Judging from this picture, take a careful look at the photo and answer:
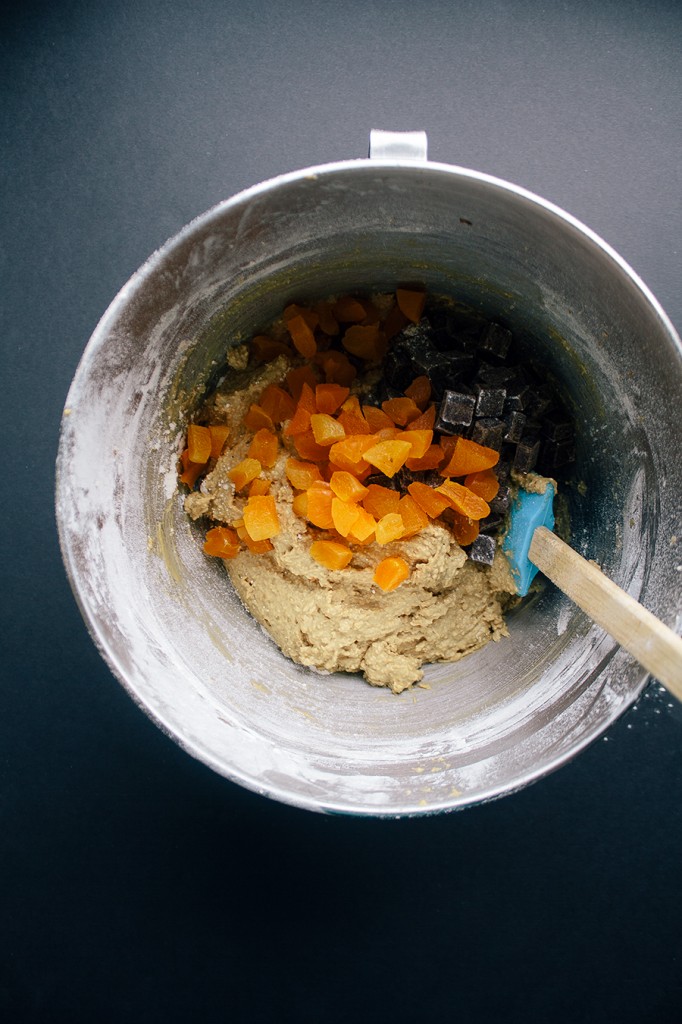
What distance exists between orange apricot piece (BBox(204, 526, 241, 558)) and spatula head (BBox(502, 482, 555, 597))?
1.94ft

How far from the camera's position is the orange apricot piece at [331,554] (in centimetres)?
160

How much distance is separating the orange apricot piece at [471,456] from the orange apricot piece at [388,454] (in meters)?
0.10

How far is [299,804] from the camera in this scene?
1315mm

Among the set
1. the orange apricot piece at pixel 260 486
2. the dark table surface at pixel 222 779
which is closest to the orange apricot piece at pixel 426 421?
the orange apricot piece at pixel 260 486

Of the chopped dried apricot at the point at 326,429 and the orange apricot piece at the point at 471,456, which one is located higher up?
the chopped dried apricot at the point at 326,429

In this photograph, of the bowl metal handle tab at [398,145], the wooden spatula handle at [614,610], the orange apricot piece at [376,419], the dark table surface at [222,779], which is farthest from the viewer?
the dark table surface at [222,779]

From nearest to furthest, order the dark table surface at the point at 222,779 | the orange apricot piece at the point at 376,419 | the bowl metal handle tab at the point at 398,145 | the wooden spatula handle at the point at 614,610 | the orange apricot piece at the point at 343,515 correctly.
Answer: the wooden spatula handle at the point at 614,610 → the bowl metal handle tab at the point at 398,145 → the orange apricot piece at the point at 343,515 → the orange apricot piece at the point at 376,419 → the dark table surface at the point at 222,779

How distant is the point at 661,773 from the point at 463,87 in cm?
180

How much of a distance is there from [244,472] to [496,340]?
2.00ft

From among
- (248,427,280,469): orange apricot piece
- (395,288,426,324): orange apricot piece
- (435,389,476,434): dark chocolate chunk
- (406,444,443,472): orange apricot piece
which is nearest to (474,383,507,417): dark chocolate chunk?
(435,389,476,434): dark chocolate chunk

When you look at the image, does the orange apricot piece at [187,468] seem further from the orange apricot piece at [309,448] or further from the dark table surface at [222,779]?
the dark table surface at [222,779]

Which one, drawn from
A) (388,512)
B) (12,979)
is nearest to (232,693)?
(388,512)

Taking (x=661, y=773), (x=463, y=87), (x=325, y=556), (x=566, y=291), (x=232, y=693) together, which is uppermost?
(x=463, y=87)

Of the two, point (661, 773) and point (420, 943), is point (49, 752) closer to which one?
point (420, 943)
